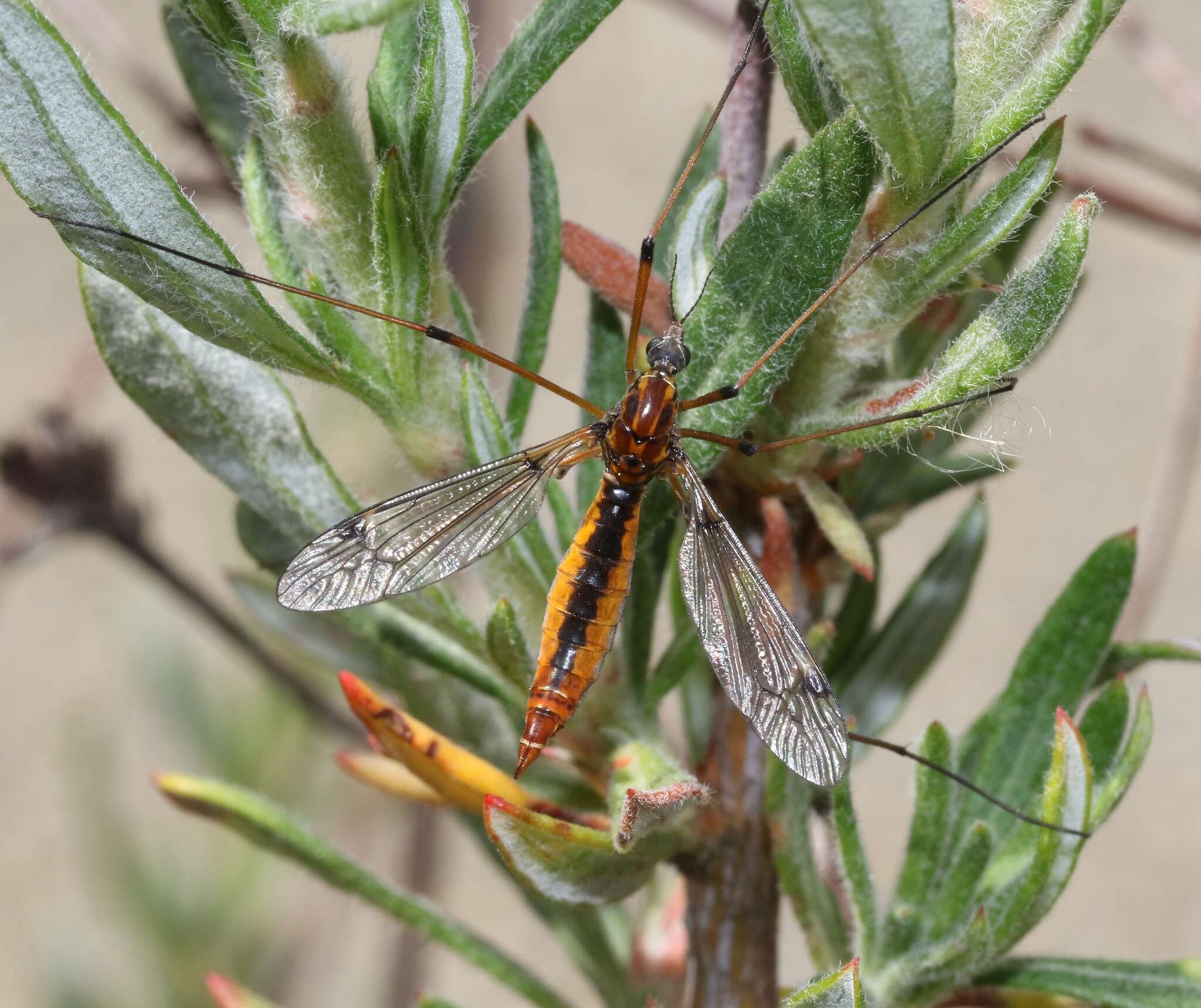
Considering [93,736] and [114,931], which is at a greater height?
[93,736]

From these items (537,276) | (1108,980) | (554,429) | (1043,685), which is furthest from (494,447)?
(554,429)

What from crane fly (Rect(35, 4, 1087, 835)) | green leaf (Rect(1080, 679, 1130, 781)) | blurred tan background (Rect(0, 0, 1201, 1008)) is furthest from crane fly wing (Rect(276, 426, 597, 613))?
blurred tan background (Rect(0, 0, 1201, 1008))

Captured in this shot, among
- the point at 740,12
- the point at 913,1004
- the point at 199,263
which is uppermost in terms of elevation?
the point at 740,12

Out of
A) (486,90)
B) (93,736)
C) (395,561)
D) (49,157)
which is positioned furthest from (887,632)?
(93,736)

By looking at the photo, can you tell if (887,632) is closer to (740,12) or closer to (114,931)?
(740,12)

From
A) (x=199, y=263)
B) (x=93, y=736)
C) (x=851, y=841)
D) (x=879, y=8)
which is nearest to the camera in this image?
(x=879, y=8)

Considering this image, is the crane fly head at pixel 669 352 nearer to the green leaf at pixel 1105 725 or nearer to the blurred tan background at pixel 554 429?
the green leaf at pixel 1105 725

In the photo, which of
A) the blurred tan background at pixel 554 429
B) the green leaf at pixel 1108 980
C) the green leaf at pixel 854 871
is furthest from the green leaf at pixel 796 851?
the blurred tan background at pixel 554 429
